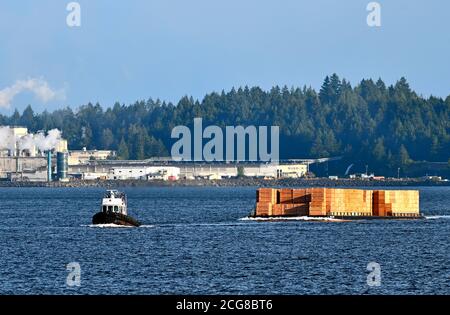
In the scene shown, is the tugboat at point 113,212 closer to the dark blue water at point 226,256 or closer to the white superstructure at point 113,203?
the white superstructure at point 113,203

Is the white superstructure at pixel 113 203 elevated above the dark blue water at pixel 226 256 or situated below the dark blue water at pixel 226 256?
above

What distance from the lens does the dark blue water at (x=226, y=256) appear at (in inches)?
2109

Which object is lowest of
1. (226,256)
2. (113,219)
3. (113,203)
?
(226,256)

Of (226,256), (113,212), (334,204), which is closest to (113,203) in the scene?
(113,212)

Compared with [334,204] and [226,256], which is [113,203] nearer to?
[334,204]

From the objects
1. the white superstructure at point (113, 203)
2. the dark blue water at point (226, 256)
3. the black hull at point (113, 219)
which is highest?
the white superstructure at point (113, 203)

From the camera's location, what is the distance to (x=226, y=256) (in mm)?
68250

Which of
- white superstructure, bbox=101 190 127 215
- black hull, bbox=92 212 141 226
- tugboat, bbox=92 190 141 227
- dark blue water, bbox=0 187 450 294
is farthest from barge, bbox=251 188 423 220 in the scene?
black hull, bbox=92 212 141 226

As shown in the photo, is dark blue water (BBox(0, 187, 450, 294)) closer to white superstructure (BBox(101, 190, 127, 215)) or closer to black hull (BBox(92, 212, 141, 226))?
black hull (BBox(92, 212, 141, 226))

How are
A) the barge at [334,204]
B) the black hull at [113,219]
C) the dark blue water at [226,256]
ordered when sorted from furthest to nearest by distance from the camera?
the barge at [334,204]
the black hull at [113,219]
the dark blue water at [226,256]

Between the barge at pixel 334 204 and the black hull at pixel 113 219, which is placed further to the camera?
the barge at pixel 334 204

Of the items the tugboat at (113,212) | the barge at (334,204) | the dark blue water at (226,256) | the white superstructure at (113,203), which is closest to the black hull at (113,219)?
the tugboat at (113,212)

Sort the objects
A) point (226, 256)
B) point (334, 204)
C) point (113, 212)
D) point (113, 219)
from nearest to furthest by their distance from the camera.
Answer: point (226, 256), point (113, 219), point (113, 212), point (334, 204)
